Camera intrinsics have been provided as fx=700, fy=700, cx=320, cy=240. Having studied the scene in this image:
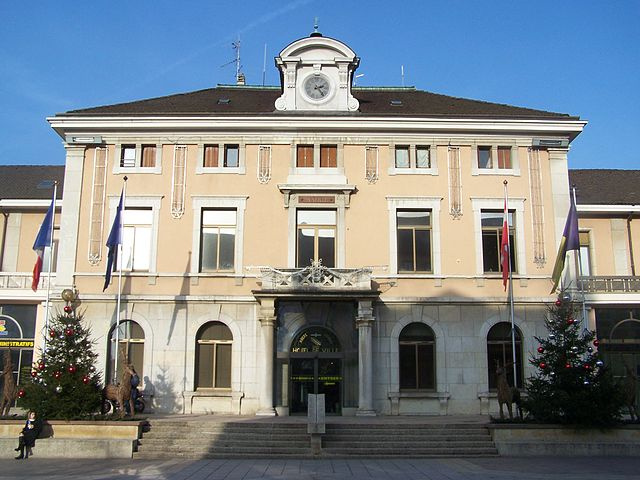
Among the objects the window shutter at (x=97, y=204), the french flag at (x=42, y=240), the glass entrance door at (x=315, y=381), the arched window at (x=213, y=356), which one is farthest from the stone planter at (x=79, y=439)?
the window shutter at (x=97, y=204)

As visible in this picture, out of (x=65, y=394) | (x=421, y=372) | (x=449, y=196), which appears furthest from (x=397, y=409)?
(x=65, y=394)

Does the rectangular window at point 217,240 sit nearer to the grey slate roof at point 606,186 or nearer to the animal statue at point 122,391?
the animal statue at point 122,391

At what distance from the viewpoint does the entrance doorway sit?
27.2m

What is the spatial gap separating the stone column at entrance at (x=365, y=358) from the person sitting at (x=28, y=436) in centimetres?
1133

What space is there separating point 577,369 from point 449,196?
383 inches

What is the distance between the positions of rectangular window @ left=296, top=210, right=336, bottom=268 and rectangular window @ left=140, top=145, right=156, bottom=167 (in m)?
6.54

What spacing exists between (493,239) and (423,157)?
14.7 ft

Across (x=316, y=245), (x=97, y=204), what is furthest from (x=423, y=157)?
(x=97, y=204)

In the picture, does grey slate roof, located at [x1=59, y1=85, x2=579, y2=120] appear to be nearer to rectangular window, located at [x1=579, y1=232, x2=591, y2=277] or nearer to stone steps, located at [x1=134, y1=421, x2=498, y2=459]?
rectangular window, located at [x1=579, y1=232, x2=591, y2=277]

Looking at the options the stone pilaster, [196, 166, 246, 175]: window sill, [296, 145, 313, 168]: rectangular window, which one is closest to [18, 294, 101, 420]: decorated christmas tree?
the stone pilaster

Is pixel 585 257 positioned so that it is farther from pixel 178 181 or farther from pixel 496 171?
pixel 178 181

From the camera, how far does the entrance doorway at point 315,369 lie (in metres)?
27.2

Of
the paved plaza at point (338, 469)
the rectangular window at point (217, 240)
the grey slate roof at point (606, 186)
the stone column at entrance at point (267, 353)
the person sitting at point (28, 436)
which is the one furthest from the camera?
the grey slate roof at point (606, 186)

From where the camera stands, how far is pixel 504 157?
29422 mm
